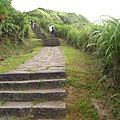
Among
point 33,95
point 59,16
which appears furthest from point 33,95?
point 59,16

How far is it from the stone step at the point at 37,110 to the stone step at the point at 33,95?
122 mm

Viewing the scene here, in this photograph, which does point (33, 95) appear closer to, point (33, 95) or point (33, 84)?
point (33, 95)

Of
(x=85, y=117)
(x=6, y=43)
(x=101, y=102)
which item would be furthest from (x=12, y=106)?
(x=6, y=43)

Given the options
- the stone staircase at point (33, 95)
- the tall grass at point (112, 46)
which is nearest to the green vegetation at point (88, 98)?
the stone staircase at point (33, 95)

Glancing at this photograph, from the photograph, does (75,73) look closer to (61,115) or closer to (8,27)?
(61,115)

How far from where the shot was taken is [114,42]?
2953 mm

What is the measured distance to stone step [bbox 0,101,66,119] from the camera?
122 inches

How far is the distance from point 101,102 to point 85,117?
398mm

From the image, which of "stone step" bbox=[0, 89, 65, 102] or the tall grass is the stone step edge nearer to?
"stone step" bbox=[0, 89, 65, 102]

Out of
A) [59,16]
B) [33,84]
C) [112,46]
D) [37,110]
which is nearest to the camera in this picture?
[112,46]

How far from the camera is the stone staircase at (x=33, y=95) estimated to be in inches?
123

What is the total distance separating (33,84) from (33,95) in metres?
0.36

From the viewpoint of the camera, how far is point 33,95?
11.5 ft

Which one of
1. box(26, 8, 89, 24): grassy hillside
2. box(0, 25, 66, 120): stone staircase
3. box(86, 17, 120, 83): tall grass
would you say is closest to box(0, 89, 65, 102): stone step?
box(0, 25, 66, 120): stone staircase
